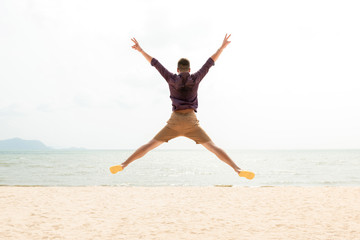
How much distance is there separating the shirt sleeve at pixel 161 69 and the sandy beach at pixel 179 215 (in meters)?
8.05

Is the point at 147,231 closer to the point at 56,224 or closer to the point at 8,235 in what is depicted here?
the point at 56,224

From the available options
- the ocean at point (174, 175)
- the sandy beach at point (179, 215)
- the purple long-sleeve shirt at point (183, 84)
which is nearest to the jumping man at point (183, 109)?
the purple long-sleeve shirt at point (183, 84)

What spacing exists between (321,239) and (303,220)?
2683 millimetres

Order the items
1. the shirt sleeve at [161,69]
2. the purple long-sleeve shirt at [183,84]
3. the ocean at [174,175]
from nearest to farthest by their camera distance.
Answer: the purple long-sleeve shirt at [183,84]
the shirt sleeve at [161,69]
the ocean at [174,175]

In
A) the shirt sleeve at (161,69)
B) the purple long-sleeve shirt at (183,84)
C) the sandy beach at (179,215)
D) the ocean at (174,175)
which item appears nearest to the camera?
the purple long-sleeve shirt at (183,84)

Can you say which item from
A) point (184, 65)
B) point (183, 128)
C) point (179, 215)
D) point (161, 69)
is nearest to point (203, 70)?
point (184, 65)

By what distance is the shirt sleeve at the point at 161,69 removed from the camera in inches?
155

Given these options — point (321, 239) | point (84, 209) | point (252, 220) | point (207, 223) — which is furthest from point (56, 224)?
point (321, 239)

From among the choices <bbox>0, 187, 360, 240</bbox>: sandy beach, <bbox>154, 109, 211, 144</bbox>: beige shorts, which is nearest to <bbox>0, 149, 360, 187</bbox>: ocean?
<bbox>0, 187, 360, 240</bbox>: sandy beach

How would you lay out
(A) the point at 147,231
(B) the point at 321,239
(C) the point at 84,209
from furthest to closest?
(C) the point at 84,209
(A) the point at 147,231
(B) the point at 321,239

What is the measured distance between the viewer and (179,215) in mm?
13961

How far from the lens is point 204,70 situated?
13.0 ft

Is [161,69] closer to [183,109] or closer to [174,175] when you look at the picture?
[183,109]

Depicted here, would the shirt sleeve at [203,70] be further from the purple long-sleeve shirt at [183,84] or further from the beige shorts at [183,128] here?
the beige shorts at [183,128]
